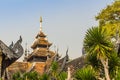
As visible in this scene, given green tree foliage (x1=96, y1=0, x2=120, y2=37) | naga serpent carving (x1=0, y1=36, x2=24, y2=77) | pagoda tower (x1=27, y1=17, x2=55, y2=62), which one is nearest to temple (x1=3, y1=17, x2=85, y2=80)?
pagoda tower (x1=27, y1=17, x2=55, y2=62)

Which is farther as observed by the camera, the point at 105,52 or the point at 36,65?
the point at 36,65

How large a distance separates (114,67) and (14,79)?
11880 millimetres

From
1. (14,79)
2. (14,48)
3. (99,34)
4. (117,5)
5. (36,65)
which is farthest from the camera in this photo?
(36,65)

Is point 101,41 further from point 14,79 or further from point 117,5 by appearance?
point 117,5

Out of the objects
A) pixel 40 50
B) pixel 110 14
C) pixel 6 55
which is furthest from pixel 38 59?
pixel 6 55

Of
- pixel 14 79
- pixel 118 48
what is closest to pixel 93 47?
pixel 118 48

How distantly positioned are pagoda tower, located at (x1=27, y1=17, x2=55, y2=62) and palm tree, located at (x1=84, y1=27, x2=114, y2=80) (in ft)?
120

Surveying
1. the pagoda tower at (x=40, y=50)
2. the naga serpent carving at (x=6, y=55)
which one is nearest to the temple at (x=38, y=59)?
the pagoda tower at (x=40, y=50)

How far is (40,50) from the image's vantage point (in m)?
56.7

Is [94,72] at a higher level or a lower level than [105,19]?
lower

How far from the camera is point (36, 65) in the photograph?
1992 inches

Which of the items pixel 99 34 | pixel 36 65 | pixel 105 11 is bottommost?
pixel 36 65

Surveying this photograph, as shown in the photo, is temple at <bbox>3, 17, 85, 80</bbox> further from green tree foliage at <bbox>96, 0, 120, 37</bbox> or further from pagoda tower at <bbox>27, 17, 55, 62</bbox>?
green tree foliage at <bbox>96, 0, 120, 37</bbox>

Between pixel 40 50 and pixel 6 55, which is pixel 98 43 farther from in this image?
pixel 40 50
